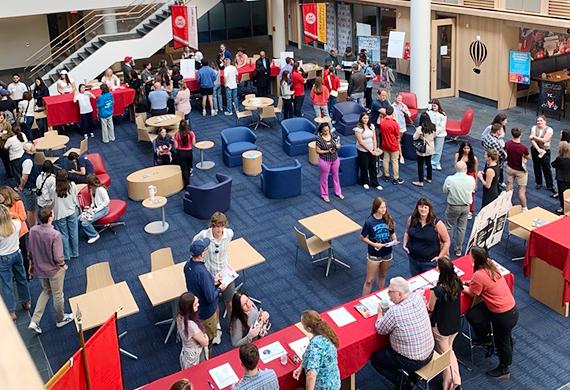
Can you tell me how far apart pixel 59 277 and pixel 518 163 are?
7174 millimetres

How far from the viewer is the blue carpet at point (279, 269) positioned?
6.95 m

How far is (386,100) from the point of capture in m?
12.4

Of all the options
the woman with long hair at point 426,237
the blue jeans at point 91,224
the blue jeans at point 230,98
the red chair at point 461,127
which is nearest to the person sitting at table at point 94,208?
the blue jeans at point 91,224

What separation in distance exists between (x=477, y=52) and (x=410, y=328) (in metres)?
13.1

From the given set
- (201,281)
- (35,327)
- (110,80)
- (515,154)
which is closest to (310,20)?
(110,80)

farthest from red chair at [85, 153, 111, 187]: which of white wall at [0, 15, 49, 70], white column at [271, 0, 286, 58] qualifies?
white wall at [0, 15, 49, 70]

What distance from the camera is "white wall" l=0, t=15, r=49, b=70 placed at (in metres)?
23.7

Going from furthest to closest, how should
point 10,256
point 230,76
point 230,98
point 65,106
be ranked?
point 230,98 < point 230,76 < point 65,106 < point 10,256

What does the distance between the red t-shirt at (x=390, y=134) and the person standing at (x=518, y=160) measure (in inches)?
79.4

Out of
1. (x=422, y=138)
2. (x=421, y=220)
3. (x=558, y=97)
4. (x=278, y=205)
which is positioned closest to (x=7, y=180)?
(x=278, y=205)

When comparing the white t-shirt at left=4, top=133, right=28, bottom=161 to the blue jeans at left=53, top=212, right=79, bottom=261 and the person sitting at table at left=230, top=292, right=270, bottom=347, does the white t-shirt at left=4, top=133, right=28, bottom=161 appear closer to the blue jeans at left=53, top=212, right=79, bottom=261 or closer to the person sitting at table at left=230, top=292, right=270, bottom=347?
the blue jeans at left=53, top=212, right=79, bottom=261

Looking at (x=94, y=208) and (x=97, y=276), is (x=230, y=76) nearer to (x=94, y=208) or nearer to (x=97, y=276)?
(x=94, y=208)

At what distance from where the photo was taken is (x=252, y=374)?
4.89 m

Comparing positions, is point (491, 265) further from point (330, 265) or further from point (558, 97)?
point (558, 97)
